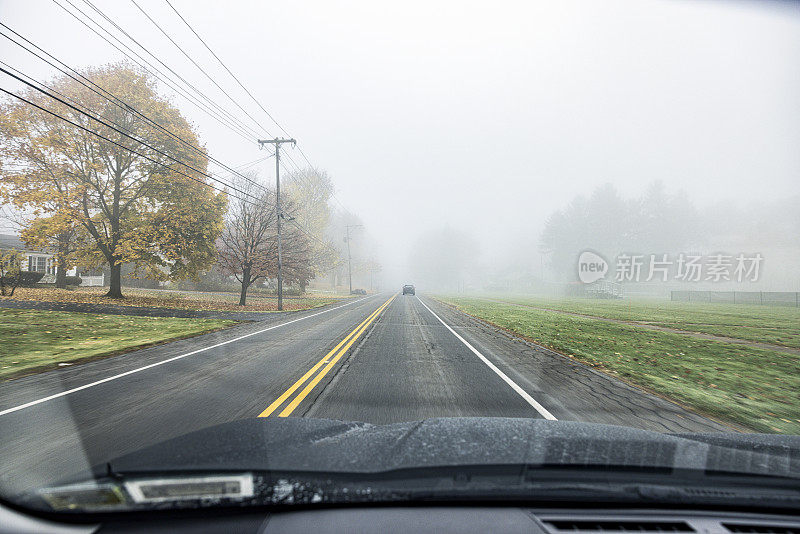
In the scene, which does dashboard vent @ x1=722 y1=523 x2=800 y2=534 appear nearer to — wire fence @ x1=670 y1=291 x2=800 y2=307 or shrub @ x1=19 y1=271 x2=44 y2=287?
shrub @ x1=19 y1=271 x2=44 y2=287

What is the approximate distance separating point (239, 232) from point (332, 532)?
912 inches

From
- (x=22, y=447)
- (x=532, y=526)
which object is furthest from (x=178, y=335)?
(x=532, y=526)

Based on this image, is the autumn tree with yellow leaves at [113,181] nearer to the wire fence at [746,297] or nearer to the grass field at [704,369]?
the grass field at [704,369]

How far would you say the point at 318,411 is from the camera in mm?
4398

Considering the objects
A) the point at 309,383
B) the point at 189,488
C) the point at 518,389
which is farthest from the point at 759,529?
the point at 309,383

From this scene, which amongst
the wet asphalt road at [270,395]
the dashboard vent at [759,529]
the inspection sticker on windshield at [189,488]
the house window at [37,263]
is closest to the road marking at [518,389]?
the wet asphalt road at [270,395]

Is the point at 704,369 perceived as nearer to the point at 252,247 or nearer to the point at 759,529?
the point at 759,529

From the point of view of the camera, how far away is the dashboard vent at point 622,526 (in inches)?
61.4

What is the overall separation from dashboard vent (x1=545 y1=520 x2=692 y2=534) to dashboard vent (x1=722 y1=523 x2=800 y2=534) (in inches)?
7.8

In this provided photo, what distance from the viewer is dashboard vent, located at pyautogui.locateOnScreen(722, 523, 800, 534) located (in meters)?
1.60

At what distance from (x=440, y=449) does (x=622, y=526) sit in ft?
2.91

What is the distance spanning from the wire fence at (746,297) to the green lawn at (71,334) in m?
46.8

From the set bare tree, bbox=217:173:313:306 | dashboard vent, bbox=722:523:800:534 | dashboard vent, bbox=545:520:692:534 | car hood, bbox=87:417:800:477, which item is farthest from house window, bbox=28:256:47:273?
dashboard vent, bbox=722:523:800:534

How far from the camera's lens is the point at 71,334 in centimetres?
1041
